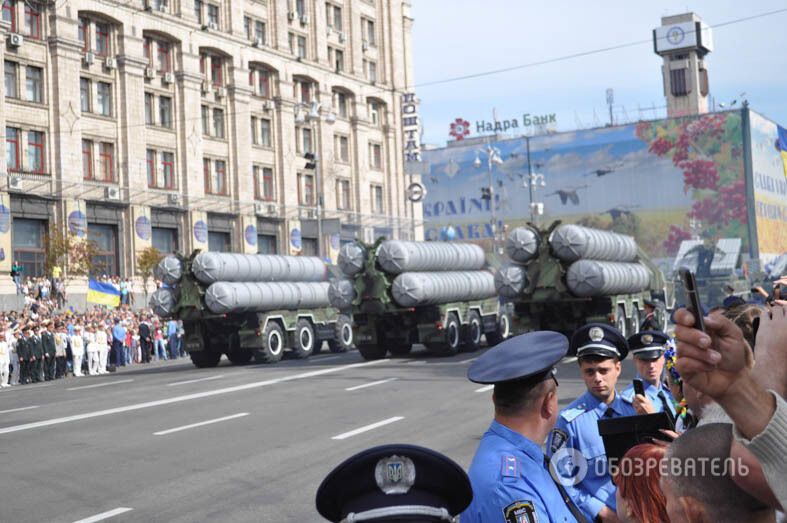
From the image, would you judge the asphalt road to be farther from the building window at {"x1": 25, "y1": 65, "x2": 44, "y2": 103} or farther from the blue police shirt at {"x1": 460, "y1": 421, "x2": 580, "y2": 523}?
the building window at {"x1": 25, "y1": 65, "x2": 44, "y2": 103}

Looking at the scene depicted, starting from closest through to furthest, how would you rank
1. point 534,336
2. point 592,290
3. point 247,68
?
1. point 534,336
2. point 592,290
3. point 247,68

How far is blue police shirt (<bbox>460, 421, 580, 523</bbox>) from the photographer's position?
3.39m

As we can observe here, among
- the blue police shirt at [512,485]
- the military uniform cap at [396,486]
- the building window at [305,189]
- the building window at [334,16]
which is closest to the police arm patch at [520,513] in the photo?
the blue police shirt at [512,485]

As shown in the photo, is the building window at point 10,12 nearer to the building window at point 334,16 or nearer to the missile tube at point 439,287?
the missile tube at point 439,287

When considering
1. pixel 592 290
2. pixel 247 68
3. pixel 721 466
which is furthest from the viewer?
pixel 247 68

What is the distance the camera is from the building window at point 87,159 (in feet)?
155

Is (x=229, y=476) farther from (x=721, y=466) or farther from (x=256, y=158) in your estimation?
(x=256, y=158)

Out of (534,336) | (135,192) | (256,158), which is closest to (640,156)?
(256,158)

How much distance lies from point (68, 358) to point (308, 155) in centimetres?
1584

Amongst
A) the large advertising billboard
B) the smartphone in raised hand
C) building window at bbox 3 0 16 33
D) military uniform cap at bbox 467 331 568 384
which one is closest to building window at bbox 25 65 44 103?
building window at bbox 3 0 16 33

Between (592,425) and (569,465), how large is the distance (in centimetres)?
31

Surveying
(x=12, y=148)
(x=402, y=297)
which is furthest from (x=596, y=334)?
(x=12, y=148)

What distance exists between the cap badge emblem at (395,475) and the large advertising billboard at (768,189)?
85708 mm

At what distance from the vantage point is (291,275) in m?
31.2
